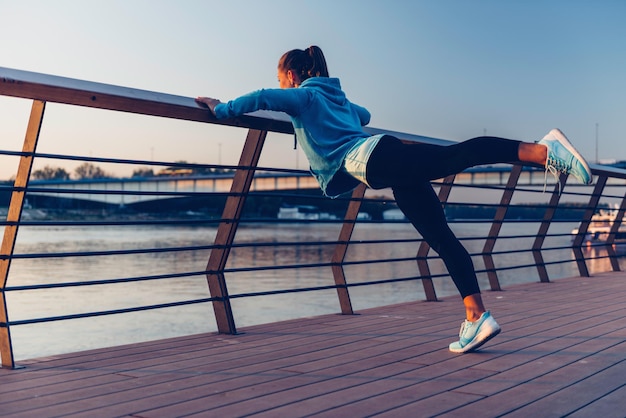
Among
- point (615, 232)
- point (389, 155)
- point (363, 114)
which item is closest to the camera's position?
point (389, 155)

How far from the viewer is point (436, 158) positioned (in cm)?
270

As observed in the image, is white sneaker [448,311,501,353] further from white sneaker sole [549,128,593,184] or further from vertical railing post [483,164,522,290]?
vertical railing post [483,164,522,290]

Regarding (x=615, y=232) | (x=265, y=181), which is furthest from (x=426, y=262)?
(x=265, y=181)

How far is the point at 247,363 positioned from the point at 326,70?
1.20 m

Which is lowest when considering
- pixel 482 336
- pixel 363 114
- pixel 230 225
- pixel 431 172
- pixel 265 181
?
pixel 482 336

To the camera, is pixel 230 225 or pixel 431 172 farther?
pixel 230 225

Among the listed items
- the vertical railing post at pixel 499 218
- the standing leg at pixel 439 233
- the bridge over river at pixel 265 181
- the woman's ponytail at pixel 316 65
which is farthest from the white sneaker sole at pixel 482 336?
the bridge over river at pixel 265 181

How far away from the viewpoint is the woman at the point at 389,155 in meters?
2.65

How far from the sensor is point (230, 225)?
3.45 meters

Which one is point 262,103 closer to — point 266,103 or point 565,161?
point 266,103

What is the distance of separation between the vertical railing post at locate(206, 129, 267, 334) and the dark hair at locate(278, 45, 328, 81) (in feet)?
1.41

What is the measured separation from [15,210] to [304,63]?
1.23 m

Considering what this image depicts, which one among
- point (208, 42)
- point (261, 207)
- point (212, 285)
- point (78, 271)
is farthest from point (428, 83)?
point (261, 207)

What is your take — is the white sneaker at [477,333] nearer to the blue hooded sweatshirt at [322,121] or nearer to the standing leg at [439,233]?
the standing leg at [439,233]
